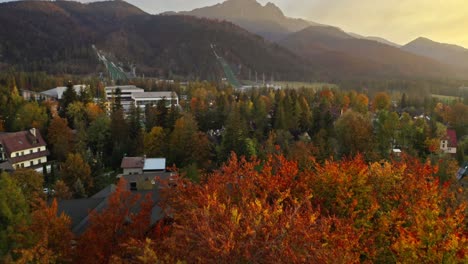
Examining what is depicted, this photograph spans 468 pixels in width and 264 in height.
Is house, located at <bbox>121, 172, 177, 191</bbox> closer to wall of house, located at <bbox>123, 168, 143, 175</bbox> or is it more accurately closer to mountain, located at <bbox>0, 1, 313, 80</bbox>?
wall of house, located at <bbox>123, 168, 143, 175</bbox>

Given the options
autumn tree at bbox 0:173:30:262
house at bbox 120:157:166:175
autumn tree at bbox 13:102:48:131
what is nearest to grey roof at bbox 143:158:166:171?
house at bbox 120:157:166:175

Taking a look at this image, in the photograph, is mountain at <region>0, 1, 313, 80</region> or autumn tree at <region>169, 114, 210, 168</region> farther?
mountain at <region>0, 1, 313, 80</region>

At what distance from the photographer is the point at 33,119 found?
3694 cm

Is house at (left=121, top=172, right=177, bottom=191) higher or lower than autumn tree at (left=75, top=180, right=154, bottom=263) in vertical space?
lower

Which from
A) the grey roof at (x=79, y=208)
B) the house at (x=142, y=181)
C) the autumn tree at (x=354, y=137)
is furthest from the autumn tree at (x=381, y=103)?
the grey roof at (x=79, y=208)

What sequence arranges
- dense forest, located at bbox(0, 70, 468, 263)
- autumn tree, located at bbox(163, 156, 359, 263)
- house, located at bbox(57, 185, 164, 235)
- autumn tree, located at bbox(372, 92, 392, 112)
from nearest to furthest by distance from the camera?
autumn tree, located at bbox(163, 156, 359, 263) < dense forest, located at bbox(0, 70, 468, 263) < house, located at bbox(57, 185, 164, 235) < autumn tree, located at bbox(372, 92, 392, 112)

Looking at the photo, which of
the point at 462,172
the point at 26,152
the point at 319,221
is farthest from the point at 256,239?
the point at 26,152

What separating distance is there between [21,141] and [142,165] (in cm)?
1077

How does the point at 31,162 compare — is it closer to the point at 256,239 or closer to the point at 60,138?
the point at 60,138

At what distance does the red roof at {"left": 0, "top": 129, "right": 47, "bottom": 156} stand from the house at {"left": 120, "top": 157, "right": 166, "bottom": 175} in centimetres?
843

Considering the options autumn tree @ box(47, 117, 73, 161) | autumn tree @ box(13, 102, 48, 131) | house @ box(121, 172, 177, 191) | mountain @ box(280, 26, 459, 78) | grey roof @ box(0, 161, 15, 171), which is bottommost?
house @ box(121, 172, 177, 191)

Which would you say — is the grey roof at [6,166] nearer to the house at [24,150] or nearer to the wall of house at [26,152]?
the house at [24,150]

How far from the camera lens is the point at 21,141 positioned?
1249 inches

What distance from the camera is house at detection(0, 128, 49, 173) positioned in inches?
1195
